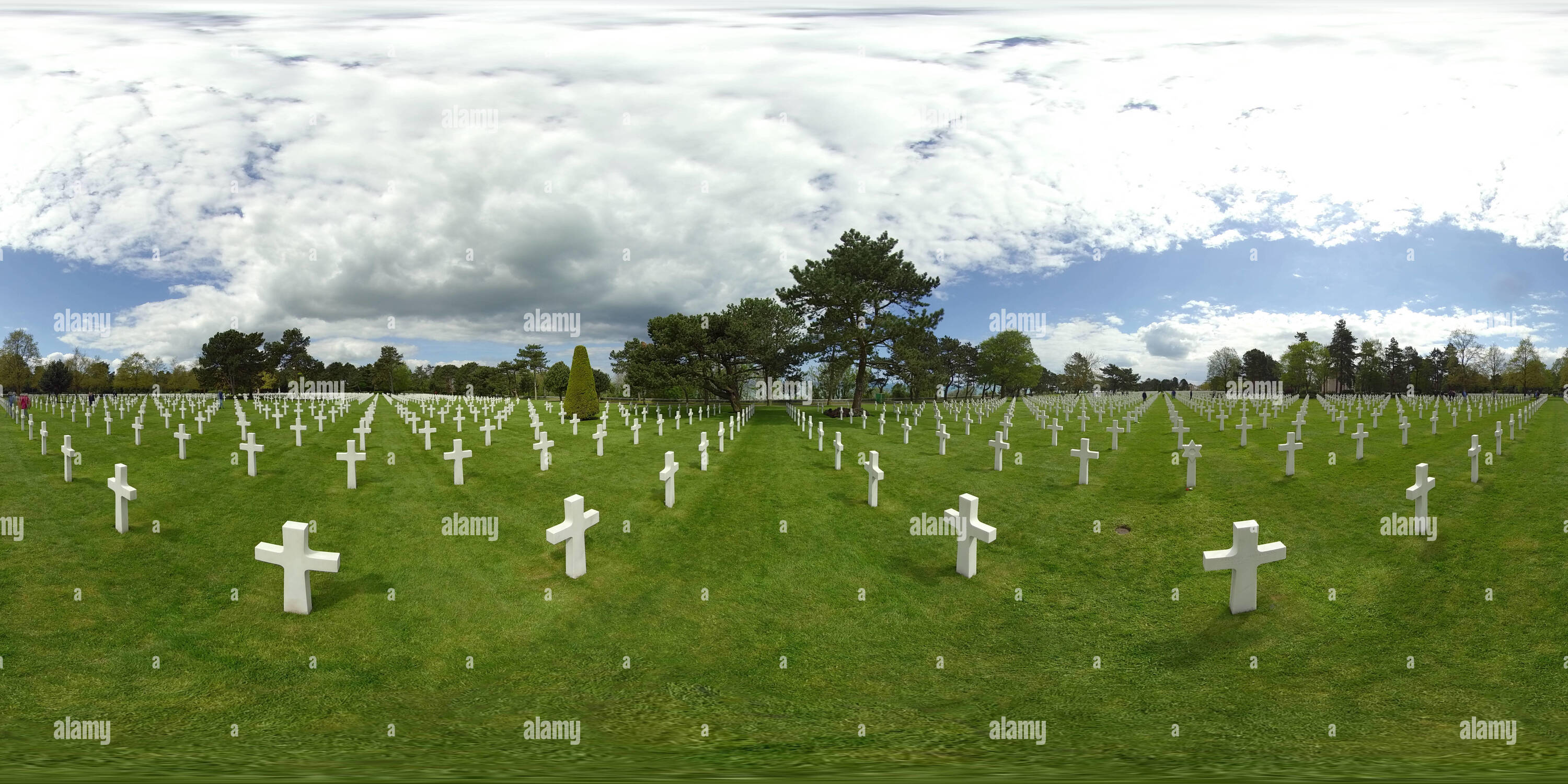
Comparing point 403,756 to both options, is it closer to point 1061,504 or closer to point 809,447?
point 1061,504

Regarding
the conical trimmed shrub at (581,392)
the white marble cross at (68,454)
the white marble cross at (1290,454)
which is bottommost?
the white marble cross at (1290,454)

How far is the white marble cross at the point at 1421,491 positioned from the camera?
36.4ft

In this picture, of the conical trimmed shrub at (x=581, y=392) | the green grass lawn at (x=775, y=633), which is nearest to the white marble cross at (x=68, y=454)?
the green grass lawn at (x=775, y=633)

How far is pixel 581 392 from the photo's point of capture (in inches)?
1592

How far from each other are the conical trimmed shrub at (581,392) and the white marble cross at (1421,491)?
120ft

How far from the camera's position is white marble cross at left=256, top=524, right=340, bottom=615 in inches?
317

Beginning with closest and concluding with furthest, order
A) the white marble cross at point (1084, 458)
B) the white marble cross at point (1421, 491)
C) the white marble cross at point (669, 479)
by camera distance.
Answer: the white marble cross at point (1421, 491) → the white marble cross at point (669, 479) → the white marble cross at point (1084, 458)

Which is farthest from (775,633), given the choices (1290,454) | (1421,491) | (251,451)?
(1290,454)

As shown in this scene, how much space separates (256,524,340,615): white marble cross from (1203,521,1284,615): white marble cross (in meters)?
11.0

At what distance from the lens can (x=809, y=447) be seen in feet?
79.7

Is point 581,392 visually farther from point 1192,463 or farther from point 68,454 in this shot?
point 1192,463

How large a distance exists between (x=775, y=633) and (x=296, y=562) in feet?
19.4

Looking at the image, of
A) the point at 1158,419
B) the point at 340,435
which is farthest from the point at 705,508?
the point at 1158,419

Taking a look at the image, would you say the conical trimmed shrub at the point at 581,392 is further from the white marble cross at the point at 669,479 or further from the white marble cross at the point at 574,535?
the white marble cross at the point at 574,535
